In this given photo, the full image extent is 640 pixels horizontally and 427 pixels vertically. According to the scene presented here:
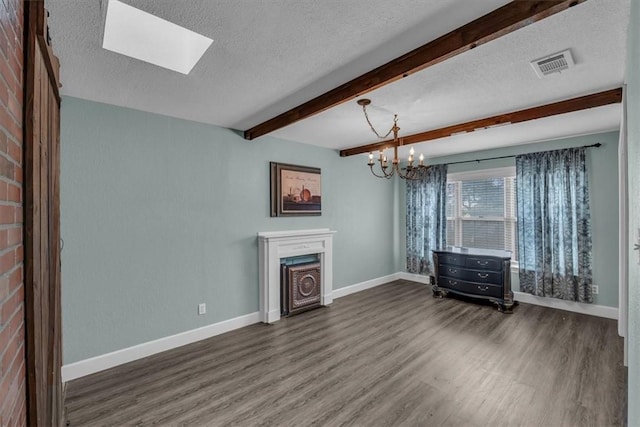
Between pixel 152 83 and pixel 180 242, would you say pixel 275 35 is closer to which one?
pixel 152 83

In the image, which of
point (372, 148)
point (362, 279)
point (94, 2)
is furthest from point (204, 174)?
point (362, 279)

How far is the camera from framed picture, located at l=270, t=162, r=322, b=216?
4.09 m

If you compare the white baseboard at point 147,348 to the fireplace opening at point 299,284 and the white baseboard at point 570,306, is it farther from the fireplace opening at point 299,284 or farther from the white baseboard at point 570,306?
the white baseboard at point 570,306

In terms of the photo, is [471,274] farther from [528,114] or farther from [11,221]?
[11,221]

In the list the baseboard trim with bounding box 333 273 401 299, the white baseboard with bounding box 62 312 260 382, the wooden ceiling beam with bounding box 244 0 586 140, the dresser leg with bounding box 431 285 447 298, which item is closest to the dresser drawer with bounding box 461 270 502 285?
the dresser leg with bounding box 431 285 447 298

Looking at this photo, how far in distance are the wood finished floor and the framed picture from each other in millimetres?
1568

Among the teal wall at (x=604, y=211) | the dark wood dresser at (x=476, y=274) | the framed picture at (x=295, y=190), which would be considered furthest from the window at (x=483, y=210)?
the framed picture at (x=295, y=190)

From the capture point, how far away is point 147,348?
3000 millimetres

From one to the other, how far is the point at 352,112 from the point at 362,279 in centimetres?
329

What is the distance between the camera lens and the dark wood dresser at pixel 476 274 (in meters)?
4.28

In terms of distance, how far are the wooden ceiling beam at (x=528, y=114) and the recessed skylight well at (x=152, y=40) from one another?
6.46 feet

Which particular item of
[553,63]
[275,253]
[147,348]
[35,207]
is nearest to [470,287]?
[275,253]

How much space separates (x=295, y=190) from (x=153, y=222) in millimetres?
1907

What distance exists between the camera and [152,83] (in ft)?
7.84
